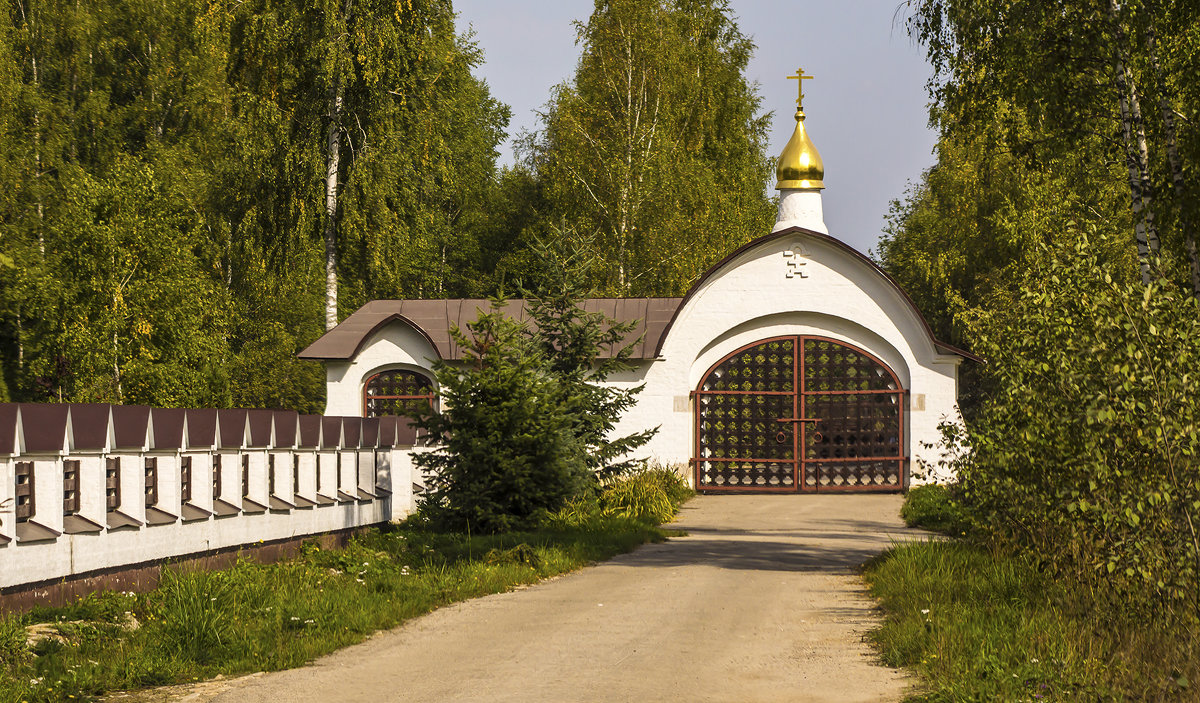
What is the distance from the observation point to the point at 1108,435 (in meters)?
9.30

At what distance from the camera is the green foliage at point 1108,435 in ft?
28.3

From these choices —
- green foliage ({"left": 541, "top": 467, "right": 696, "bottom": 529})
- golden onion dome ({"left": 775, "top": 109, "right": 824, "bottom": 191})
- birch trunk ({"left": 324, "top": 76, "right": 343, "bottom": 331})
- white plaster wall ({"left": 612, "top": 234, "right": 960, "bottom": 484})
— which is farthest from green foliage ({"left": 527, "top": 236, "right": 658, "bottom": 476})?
golden onion dome ({"left": 775, "top": 109, "right": 824, "bottom": 191})

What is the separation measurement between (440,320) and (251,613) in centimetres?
1870

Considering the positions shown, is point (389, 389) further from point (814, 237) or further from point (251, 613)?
point (251, 613)

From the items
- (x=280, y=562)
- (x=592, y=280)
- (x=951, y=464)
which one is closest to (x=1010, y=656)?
(x=951, y=464)

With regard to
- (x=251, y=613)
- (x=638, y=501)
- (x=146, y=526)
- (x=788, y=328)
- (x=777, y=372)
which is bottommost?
(x=251, y=613)

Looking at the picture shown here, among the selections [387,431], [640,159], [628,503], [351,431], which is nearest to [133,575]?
[351,431]

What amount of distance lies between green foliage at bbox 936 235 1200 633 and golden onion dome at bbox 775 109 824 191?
20593 millimetres

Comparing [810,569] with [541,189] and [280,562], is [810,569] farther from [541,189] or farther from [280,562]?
[541,189]

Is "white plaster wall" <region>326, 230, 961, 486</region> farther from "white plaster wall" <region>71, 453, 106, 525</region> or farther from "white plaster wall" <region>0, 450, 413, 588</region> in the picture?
"white plaster wall" <region>71, 453, 106, 525</region>

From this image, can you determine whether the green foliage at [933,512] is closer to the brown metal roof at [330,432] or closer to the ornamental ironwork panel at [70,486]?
the brown metal roof at [330,432]

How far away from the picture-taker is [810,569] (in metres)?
14.6

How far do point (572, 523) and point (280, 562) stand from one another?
566 cm

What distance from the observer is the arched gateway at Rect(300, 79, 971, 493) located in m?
27.3
